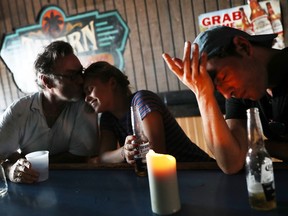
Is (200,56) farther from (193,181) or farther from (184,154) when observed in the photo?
(184,154)

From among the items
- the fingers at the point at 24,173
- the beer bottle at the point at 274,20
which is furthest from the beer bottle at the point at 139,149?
the beer bottle at the point at 274,20

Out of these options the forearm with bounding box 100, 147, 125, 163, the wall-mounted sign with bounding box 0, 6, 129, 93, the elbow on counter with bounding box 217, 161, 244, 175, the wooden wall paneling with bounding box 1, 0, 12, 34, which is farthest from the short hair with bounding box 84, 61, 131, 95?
the wooden wall paneling with bounding box 1, 0, 12, 34

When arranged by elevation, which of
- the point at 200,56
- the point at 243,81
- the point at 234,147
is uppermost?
the point at 200,56

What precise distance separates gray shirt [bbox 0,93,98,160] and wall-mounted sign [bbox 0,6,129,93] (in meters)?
1.18

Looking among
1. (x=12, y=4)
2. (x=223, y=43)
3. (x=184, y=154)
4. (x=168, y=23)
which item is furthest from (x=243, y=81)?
(x=12, y=4)

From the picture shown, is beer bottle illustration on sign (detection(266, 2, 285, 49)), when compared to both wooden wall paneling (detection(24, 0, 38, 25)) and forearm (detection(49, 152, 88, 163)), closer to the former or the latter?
forearm (detection(49, 152, 88, 163))

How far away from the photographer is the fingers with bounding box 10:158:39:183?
61.1 inches

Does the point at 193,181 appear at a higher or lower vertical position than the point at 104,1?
lower

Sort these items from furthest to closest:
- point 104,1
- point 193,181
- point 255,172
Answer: point 104,1 → point 193,181 → point 255,172

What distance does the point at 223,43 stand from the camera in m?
1.33

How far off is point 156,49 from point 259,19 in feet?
3.12

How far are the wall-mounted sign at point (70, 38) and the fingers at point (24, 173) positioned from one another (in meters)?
1.75

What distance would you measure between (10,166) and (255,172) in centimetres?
126

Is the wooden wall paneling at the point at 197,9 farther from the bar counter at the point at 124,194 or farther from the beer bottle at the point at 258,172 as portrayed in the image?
the beer bottle at the point at 258,172
